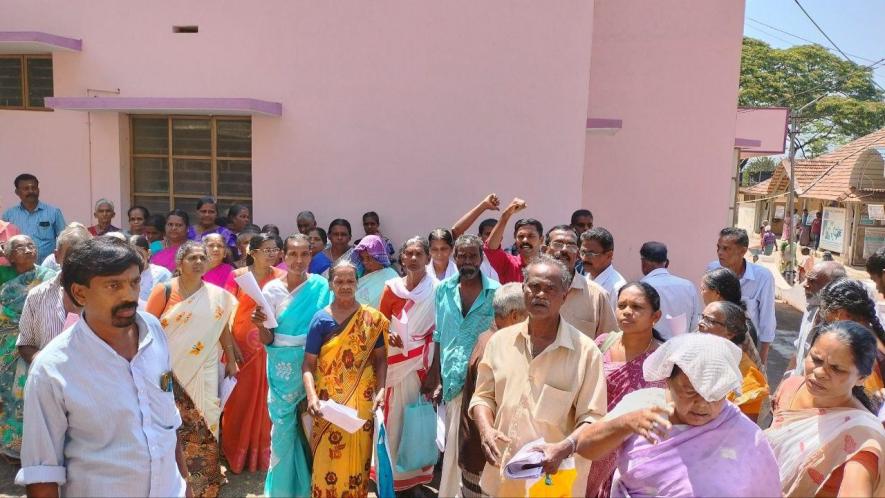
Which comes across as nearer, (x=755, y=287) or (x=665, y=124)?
(x=755, y=287)

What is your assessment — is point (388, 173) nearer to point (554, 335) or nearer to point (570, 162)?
point (570, 162)

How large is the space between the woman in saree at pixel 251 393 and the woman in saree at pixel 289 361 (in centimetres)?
51

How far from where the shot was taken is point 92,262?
6.25ft

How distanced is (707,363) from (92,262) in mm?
1914

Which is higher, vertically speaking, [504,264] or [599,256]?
[599,256]

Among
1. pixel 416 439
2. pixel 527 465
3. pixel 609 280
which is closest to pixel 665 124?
pixel 609 280

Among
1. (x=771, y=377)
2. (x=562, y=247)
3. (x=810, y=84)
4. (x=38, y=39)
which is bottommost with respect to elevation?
(x=771, y=377)

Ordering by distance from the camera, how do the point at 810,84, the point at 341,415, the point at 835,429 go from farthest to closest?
the point at 810,84 → the point at 341,415 → the point at 835,429

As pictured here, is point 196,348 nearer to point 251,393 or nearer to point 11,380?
point 251,393

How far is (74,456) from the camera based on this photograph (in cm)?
187

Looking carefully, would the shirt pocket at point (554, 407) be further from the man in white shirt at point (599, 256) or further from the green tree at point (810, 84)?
the green tree at point (810, 84)

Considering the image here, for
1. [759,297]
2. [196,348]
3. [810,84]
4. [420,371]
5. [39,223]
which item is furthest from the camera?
[810,84]

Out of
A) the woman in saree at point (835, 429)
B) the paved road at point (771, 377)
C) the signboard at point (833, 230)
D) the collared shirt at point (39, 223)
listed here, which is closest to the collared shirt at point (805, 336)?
the woman in saree at point (835, 429)

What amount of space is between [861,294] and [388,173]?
460cm
